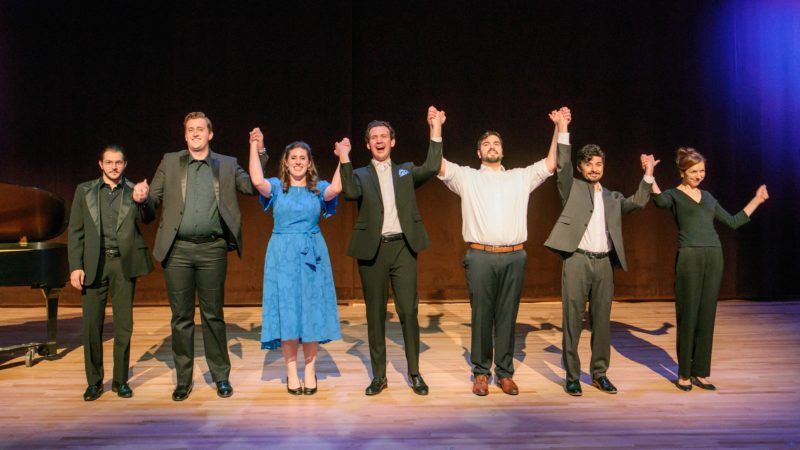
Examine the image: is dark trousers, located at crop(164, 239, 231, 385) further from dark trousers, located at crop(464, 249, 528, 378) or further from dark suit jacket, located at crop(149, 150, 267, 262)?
dark trousers, located at crop(464, 249, 528, 378)

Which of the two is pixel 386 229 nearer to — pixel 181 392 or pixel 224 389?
pixel 224 389

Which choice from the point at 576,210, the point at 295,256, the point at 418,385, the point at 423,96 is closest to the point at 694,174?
the point at 576,210

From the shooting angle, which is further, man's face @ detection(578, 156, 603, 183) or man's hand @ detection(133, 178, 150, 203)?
man's face @ detection(578, 156, 603, 183)

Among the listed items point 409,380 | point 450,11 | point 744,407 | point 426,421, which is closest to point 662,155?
point 450,11

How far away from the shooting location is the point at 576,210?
3.29 m

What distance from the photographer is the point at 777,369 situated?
3.77m

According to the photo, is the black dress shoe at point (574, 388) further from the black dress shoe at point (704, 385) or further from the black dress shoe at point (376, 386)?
the black dress shoe at point (376, 386)

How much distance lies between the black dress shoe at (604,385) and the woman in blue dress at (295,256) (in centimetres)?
146

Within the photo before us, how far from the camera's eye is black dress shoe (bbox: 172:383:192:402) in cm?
321

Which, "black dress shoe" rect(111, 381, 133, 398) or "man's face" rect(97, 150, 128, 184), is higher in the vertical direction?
"man's face" rect(97, 150, 128, 184)

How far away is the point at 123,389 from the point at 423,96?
418 centimetres

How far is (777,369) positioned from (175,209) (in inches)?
145

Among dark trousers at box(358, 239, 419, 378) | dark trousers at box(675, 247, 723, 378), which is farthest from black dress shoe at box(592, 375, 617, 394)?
dark trousers at box(358, 239, 419, 378)

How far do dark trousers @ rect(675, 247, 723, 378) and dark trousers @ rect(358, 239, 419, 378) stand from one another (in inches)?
58.4
